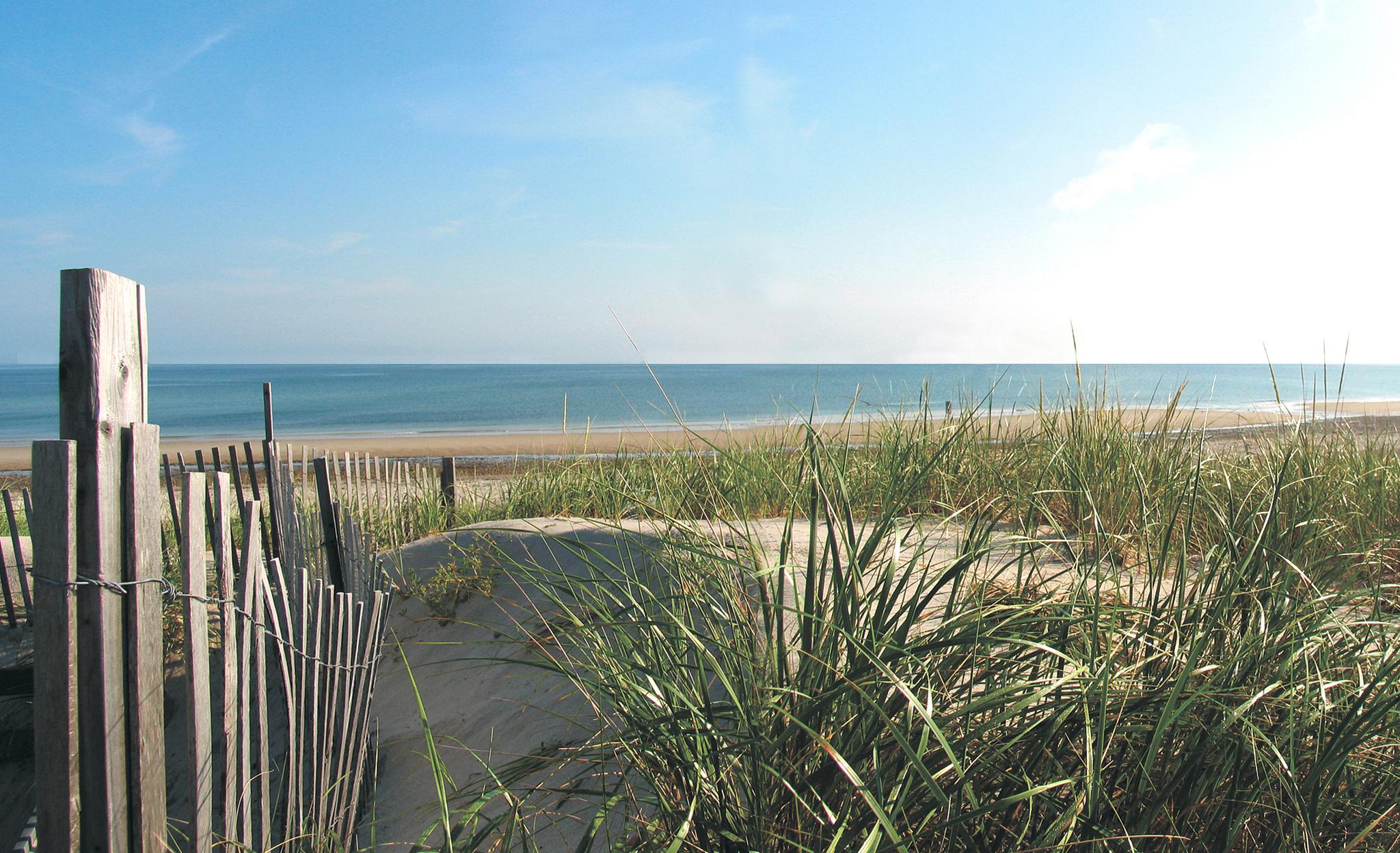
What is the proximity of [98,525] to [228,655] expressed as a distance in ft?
1.54

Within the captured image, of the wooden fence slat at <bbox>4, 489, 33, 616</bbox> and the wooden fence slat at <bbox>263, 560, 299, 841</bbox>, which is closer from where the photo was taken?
the wooden fence slat at <bbox>263, 560, 299, 841</bbox>

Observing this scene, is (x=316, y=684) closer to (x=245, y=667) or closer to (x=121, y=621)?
(x=245, y=667)

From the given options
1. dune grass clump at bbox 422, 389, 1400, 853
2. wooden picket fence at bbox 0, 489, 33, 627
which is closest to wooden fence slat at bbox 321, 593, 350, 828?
dune grass clump at bbox 422, 389, 1400, 853

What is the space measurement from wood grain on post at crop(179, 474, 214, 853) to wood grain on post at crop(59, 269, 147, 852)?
0.15 m

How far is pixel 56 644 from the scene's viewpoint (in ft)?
6.31

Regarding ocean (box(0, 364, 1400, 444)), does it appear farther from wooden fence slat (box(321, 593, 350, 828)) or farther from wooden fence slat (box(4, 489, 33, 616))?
wooden fence slat (box(4, 489, 33, 616))

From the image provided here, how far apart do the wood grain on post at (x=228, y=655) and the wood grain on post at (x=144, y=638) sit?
0.29ft

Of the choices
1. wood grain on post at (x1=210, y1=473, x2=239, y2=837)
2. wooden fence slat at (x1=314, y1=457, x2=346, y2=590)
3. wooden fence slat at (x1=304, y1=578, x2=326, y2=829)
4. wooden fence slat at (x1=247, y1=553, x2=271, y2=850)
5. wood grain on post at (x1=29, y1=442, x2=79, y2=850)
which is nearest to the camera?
wood grain on post at (x1=29, y1=442, x2=79, y2=850)

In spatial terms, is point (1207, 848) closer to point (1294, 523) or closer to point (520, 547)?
point (1294, 523)

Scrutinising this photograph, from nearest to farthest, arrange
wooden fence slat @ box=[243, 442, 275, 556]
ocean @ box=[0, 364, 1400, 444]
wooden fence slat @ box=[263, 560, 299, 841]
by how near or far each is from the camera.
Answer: wooden fence slat @ box=[263, 560, 299, 841] < wooden fence slat @ box=[243, 442, 275, 556] < ocean @ box=[0, 364, 1400, 444]

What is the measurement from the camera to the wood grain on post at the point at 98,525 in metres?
1.96

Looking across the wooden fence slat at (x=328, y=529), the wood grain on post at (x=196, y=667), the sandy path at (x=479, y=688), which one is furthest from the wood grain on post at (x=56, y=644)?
the wooden fence slat at (x=328, y=529)

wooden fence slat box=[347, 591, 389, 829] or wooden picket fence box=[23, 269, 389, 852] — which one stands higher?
wooden picket fence box=[23, 269, 389, 852]

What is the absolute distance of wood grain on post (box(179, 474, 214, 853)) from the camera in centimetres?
203
